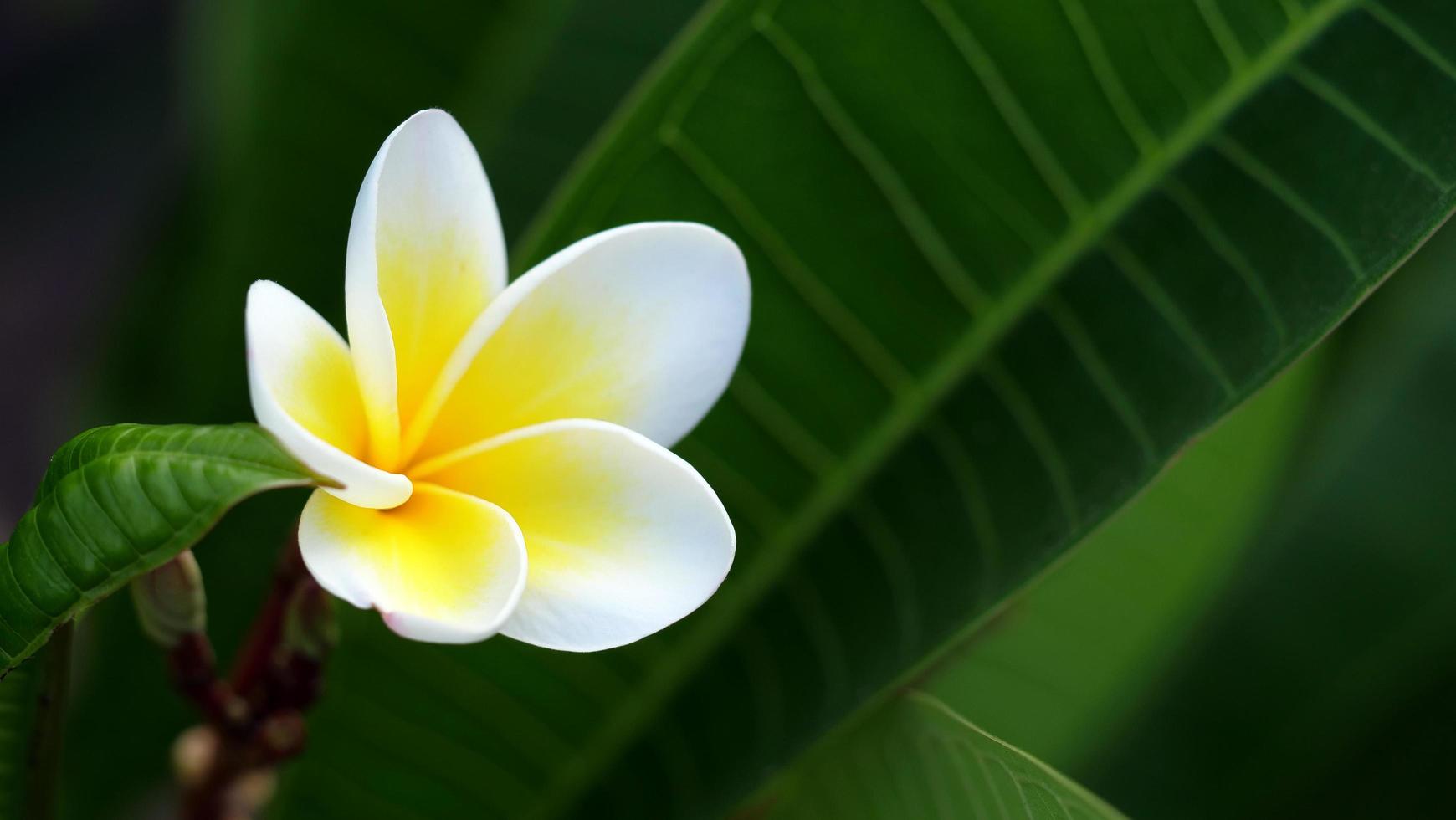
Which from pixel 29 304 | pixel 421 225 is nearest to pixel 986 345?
pixel 421 225

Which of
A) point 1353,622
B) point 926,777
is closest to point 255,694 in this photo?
point 926,777

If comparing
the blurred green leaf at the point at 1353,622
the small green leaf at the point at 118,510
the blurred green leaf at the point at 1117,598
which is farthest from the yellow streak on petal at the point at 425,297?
the blurred green leaf at the point at 1353,622

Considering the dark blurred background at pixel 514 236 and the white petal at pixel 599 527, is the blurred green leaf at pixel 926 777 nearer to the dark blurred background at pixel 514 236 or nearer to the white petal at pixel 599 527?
the white petal at pixel 599 527

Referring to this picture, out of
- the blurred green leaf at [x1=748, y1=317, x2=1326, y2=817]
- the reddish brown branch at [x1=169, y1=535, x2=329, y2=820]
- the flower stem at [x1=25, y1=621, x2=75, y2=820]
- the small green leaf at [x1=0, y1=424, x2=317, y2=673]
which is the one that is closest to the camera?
the small green leaf at [x1=0, y1=424, x2=317, y2=673]

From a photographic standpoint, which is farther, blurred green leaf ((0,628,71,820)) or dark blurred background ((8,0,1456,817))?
Answer: dark blurred background ((8,0,1456,817))

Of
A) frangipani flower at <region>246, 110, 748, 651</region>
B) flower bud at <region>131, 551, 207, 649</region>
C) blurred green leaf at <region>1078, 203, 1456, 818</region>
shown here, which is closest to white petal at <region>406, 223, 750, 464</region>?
frangipani flower at <region>246, 110, 748, 651</region>

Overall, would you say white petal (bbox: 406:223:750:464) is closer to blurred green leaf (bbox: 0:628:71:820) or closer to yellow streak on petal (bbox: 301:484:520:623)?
yellow streak on petal (bbox: 301:484:520:623)

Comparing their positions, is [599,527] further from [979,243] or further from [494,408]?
[979,243]
